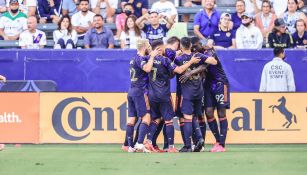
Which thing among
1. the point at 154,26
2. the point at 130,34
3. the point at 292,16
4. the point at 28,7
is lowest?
the point at 130,34

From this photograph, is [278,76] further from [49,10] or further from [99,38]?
[49,10]

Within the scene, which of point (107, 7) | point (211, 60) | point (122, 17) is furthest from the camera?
point (107, 7)

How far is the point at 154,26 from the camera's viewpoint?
20.9 meters

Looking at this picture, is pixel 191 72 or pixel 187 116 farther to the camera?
pixel 187 116

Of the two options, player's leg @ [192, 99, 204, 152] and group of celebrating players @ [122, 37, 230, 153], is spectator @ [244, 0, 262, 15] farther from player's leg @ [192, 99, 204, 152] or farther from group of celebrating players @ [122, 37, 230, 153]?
player's leg @ [192, 99, 204, 152]

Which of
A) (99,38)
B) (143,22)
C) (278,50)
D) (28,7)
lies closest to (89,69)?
(99,38)

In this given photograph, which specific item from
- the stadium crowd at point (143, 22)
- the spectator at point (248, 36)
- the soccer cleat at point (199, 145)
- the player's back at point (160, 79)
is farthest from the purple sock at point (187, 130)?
the spectator at point (248, 36)

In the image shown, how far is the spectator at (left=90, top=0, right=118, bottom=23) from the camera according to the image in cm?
2272

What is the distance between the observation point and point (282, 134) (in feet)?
62.1

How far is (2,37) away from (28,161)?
9004 mm

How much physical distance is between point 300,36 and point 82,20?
5.22 metres

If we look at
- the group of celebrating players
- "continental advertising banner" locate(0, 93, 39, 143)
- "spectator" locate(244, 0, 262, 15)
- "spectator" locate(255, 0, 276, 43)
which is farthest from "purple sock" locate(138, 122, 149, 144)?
"spectator" locate(244, 0, 262, 15)

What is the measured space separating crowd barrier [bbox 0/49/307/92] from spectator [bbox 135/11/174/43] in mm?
659

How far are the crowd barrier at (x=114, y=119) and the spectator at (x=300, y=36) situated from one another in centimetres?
265
